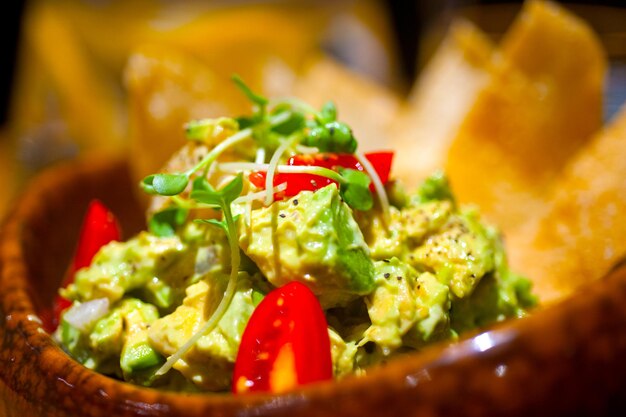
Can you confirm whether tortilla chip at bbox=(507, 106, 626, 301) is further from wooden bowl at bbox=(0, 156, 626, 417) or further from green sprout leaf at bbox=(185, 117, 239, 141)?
green sprout leaf at bbox=(185, 117, 239, 141)

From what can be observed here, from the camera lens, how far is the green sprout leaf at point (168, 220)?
3.84 ft

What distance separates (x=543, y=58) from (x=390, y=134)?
2.24 feet

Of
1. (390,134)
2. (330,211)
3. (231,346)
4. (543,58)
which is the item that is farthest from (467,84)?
(231,346)

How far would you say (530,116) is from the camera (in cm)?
174

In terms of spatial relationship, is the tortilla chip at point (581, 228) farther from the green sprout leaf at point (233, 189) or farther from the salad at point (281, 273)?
the green sprout leaf at point (233, 189)

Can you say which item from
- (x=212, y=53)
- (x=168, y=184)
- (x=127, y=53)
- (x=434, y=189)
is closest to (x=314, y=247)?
(x=168, y=184)

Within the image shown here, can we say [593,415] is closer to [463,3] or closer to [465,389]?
[465,389]

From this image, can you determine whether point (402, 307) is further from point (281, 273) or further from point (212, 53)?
point (212, 53)

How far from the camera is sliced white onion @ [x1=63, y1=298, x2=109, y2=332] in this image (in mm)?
1085

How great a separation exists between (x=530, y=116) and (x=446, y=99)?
58 cm

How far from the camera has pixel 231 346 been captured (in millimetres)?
937

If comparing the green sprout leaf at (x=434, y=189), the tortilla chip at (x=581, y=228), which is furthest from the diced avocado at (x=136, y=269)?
the tortilla chip at (x=581, y=228)

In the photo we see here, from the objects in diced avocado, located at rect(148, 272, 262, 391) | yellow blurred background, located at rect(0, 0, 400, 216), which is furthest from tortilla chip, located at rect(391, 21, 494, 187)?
diced avocado, located at rect(148, 272, 262, 391)

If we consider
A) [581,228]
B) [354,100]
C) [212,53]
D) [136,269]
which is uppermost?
[136,269]
